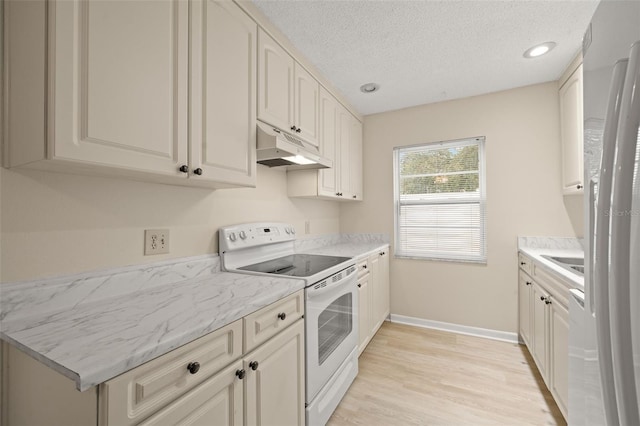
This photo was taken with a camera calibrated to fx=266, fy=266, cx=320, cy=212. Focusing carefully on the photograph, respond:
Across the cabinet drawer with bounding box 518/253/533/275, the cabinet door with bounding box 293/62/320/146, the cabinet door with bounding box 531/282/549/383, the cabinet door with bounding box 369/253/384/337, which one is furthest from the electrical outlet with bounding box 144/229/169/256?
the cabinet drawer with bounding box 518/253/533/275

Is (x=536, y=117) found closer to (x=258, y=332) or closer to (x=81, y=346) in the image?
(x=258, y=332)

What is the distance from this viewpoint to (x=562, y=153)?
2484 mm

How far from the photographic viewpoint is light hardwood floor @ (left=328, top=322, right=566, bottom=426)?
169 centimetres

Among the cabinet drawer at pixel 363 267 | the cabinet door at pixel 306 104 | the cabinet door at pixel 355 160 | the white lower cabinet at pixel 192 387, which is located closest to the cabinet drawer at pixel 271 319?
the white lower cabinet at pixel 192 387

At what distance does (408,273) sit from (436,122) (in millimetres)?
1762

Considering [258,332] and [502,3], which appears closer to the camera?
[258,332]

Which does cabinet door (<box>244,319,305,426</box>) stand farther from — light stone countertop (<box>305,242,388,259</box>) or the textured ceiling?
the textured ceiling

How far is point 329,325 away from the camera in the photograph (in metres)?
1.73

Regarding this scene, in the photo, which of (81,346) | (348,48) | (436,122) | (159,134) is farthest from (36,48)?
(436,122)

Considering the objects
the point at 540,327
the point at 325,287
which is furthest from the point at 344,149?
the point at 540,327

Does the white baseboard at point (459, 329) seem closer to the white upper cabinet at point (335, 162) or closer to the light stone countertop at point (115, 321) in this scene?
the white upper cabinet at point (335, 162)

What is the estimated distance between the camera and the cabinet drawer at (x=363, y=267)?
223 cm

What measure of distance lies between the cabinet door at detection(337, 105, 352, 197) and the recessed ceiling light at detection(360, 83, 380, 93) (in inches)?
10.7

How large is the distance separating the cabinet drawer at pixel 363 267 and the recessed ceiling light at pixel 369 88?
1.68 m
